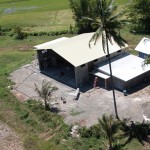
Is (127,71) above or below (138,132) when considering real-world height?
above

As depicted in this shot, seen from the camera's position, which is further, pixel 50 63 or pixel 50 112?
pixel 50 63

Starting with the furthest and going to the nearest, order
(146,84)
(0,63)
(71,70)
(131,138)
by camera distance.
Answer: (0,63) → (71,70) → (146,84) → (131,138)

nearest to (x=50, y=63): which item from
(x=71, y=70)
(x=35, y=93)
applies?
(x=71, y=70)

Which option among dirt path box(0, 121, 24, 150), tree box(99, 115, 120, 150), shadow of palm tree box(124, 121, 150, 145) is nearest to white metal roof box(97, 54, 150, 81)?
shadow of palm tree box(124, 121, 150, 145)

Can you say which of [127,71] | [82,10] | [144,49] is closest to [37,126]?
[127,71]

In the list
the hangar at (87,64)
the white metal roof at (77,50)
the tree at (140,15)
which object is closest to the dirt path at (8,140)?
the hangar at (87,64)

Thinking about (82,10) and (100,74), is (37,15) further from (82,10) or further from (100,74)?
(100,74)

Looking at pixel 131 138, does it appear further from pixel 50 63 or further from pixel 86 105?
pixel 50 63
